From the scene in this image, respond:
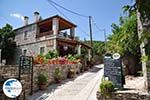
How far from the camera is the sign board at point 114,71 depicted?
369 inches

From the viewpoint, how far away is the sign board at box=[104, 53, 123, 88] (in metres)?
9.37

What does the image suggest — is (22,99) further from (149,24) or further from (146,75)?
(149,24)

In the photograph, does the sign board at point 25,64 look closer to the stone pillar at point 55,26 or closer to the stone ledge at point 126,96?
the stone ledge at point 126,96

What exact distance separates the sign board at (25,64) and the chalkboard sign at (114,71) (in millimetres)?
3531

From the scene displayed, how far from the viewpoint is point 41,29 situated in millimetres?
27172

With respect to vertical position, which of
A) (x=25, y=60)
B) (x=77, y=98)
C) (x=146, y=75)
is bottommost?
(x=77, y=98)

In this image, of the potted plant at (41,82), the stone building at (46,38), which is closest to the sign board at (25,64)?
the potted plant at (41,82)

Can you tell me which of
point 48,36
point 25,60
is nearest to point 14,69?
point 25,60

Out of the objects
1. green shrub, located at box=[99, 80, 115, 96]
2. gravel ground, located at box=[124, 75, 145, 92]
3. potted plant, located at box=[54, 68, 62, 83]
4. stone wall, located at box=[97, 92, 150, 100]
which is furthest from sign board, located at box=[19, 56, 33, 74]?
gravel ground, located at box=[124, 75, 145, 92]

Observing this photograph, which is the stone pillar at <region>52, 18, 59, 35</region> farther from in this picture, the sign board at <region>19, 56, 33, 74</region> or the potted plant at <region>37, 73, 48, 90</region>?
the sign board at <region>19, 56, 33, 74</region>

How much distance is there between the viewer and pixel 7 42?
2706 cm

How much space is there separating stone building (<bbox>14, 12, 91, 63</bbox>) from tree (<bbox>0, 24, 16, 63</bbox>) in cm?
67

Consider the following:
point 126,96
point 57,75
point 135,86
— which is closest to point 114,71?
point 135,86

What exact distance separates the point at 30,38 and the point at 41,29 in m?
2.24
